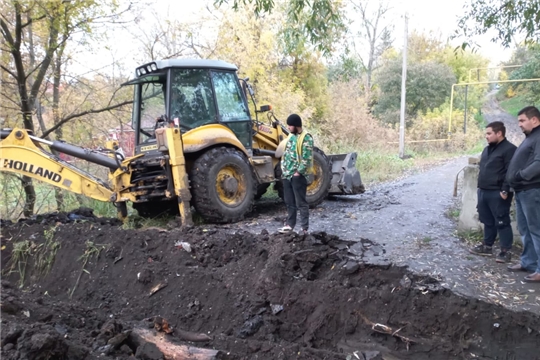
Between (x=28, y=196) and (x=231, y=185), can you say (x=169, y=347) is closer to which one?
(x=231, y=185)

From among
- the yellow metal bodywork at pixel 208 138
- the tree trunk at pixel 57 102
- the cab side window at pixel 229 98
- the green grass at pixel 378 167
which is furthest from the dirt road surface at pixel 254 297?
the green grass at pixel 378 167

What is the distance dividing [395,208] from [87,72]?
7.03m

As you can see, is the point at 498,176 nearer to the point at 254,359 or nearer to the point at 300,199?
the point at 300,199

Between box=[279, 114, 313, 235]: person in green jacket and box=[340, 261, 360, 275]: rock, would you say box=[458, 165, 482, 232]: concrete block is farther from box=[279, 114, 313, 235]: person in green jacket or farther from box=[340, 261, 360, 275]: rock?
box=[340, 261, 360, 275]: rock

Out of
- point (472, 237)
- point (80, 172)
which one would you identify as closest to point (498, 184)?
point (472, 237)

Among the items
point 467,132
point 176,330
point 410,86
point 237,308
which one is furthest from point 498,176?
point 410,86

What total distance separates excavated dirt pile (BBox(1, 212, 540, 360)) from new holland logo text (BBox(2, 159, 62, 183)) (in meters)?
0.99

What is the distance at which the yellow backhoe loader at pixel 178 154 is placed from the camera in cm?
659

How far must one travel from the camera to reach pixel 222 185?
7352mm

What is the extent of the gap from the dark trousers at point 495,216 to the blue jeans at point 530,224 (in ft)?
0.68

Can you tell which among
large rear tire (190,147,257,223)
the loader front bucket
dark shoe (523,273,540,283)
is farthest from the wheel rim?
dark shoe (523,273,540,283)

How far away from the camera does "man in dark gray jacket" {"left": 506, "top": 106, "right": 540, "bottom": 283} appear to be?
15.0ft

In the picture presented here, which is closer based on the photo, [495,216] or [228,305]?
[228,305]

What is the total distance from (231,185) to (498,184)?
393 centimetres
